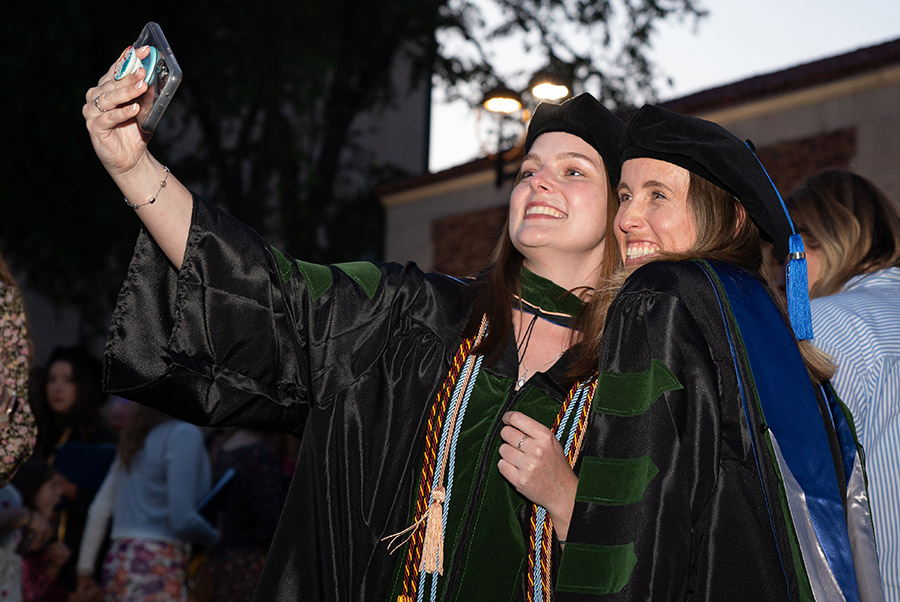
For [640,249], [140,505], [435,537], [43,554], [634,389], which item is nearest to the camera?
[634,389]

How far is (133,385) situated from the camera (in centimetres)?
266

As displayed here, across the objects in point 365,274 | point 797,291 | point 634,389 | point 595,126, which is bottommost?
point 634,389

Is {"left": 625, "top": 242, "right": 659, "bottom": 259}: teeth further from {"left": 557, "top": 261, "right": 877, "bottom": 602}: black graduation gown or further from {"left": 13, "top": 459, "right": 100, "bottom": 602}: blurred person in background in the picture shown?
{"left": 13, "top": 459, "right": 100, "bottom": 602}: blurred person in background

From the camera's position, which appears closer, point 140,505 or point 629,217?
point 629,217

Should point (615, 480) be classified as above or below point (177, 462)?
below

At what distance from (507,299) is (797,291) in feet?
3.05

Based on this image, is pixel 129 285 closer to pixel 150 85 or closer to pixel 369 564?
pixel 150 85

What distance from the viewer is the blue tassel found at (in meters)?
2.44

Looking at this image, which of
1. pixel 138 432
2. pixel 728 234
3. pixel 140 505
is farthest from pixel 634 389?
pixel 138 432

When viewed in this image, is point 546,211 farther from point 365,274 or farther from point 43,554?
point 43,554

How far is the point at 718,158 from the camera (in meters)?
2.37

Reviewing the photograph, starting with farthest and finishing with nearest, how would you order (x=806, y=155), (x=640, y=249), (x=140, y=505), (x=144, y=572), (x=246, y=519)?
(x=806, y=155)
(x=246, y=519)
(x=140, y=505)
(x=144, y=572)
(x=640, y=249)

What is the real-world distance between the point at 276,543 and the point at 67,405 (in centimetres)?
426

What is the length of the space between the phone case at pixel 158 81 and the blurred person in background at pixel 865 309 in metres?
2.18
